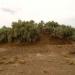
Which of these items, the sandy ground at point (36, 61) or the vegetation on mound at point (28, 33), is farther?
the vegetation on mound at point (28, 33)

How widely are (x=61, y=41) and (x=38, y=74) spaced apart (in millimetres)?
7670

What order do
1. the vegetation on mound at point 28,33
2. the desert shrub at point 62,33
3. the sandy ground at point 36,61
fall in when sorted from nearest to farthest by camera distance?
1. the sandy ground at point 36,61
2. the vegetation on mound at point 28,33
3. the desert shrub at point 62,33

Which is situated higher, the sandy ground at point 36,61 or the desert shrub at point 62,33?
the desert shrub at point 62,33

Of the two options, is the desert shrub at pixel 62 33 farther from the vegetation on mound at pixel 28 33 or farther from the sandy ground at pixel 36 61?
the sandy ground at pixel 36 61

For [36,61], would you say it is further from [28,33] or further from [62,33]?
[62,33]

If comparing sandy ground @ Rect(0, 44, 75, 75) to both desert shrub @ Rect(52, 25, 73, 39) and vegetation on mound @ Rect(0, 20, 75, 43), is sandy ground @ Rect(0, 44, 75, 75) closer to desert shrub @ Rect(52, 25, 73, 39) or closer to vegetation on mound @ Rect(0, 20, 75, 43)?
vegetation on mound @ Rect(0, 20, 75, 43)

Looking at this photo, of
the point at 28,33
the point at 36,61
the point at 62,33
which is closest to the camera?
the point at 36,61

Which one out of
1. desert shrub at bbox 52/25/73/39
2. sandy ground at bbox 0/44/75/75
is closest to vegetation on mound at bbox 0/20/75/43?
→ desert shrub at bbox 52/25/73/39

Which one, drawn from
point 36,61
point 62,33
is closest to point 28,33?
point 62,33

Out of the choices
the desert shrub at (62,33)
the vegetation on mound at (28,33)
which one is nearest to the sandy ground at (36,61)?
the vegetation on mound at (28,33)

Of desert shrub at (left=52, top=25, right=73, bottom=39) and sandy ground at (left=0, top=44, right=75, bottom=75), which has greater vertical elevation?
desert shrub at (left=52, top=25, right=73, bottom=39)

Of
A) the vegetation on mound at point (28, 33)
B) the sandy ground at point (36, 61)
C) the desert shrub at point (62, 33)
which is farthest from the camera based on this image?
the desert shrub at point (62, 33)

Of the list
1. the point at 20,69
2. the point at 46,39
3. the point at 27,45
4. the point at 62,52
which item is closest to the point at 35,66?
the point at 20,69

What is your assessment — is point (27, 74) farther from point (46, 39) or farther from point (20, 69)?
point (46, 39)
